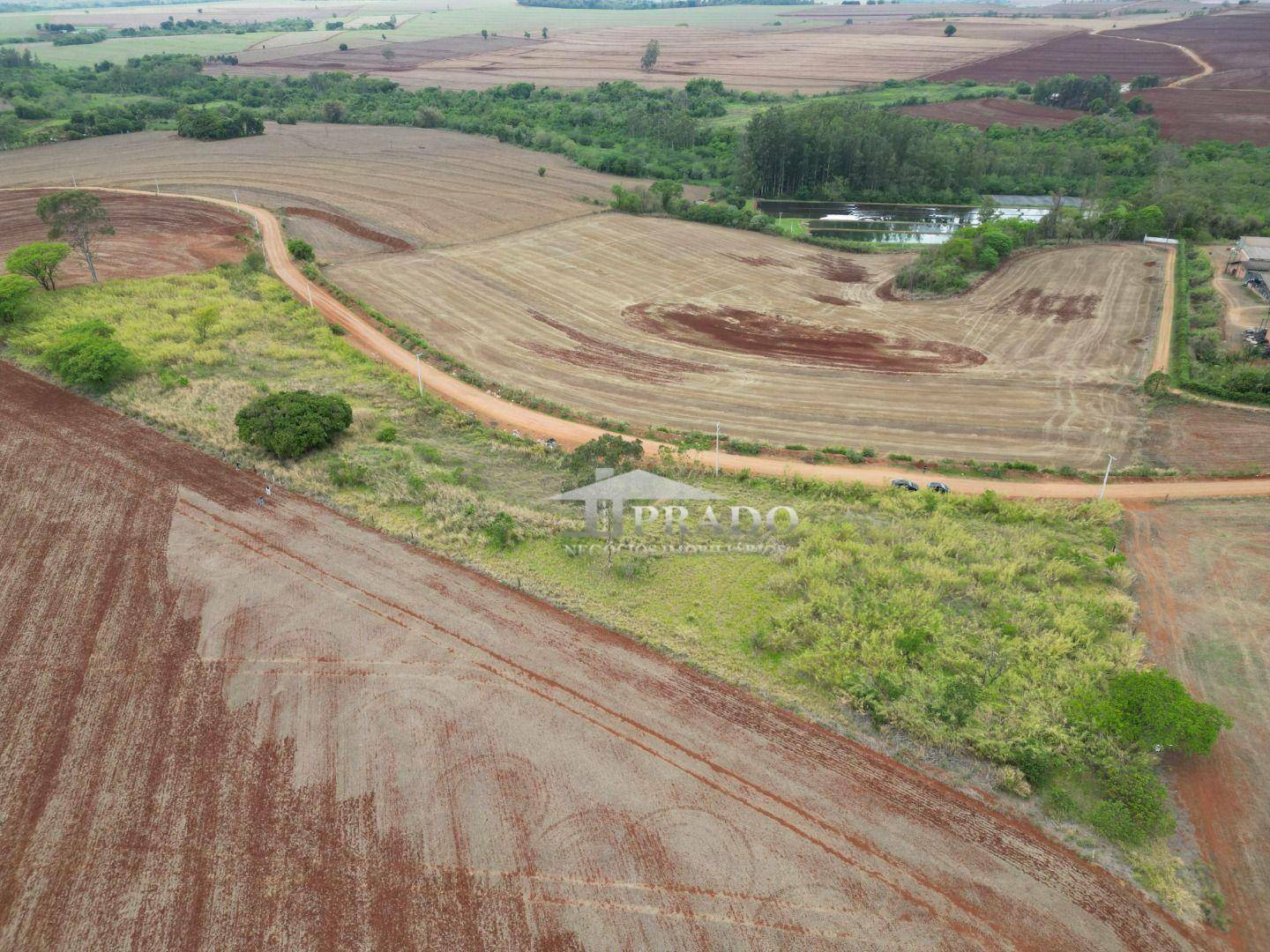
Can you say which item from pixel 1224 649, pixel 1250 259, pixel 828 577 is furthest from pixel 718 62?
pixel 1224 649

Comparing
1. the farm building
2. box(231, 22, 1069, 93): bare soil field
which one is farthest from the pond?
box(231, 22, 1069, 93): bare soil field

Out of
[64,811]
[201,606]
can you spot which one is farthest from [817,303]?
[64,811]

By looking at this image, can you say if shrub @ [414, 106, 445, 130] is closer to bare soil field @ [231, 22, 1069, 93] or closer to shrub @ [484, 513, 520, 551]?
bare soil field @ [231, 22, 1069, 93]

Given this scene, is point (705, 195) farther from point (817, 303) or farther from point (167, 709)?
point (167, 709)

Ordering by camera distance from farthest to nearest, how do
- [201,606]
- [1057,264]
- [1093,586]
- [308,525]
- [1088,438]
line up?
[1057,264]
[1088,438]
[308,525]
[1093,586]
[201,606]

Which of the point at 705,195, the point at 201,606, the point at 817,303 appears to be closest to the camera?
the point at 201,606

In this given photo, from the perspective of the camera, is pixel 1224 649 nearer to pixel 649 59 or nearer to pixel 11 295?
pixel 11 295
